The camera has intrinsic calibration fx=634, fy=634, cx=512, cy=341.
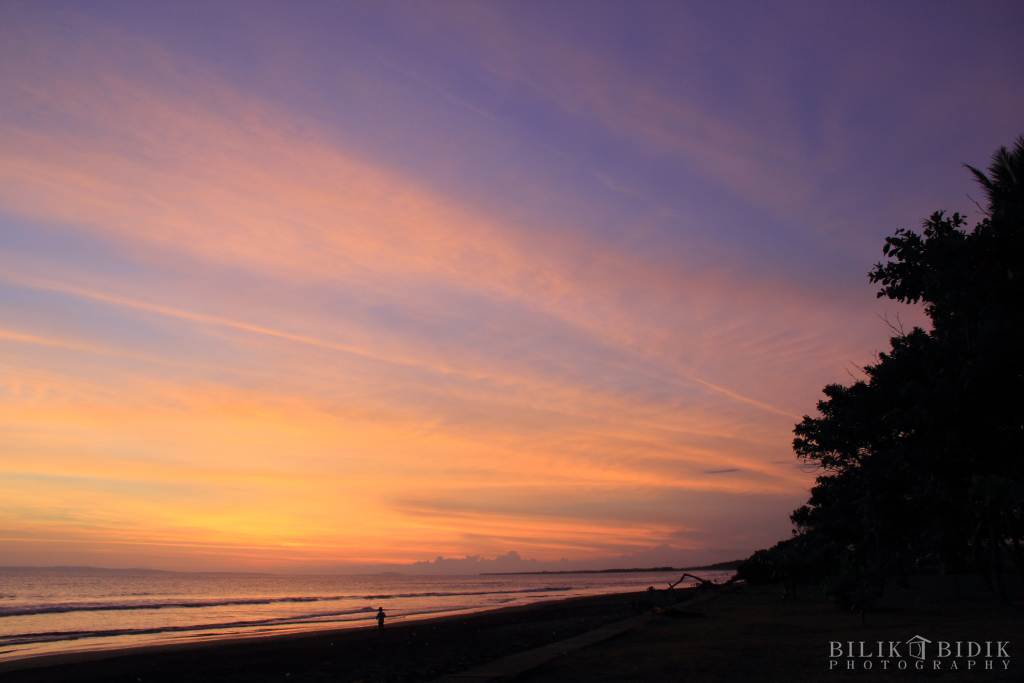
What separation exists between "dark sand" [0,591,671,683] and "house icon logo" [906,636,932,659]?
9.71m

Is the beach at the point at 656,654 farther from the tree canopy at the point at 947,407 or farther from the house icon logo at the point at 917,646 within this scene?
the tree canopy at the point at 947,407

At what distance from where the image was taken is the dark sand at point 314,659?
16531 mm

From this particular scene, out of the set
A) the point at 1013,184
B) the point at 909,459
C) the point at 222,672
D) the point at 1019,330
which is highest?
the point at 1013,184

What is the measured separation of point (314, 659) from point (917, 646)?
1668cm

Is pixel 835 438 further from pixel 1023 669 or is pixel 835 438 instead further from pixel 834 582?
pixel 1023 669

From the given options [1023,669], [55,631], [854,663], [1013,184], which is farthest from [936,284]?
[55,631]

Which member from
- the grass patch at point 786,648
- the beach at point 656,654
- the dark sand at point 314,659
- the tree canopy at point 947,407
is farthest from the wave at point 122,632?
the tree canopy at point 947,407

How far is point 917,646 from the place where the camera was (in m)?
14.3

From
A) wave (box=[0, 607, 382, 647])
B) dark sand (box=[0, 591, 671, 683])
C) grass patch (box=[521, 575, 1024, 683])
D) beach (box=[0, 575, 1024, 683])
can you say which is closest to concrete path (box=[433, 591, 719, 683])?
beach (box=[0, 575, 1024, 683])

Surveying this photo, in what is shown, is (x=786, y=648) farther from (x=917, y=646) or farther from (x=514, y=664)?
(x=514, y=664)

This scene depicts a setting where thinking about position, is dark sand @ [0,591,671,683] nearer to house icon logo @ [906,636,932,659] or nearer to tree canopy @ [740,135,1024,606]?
house icon logo @ [906,636,932,659]

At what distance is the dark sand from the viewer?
16.5 metres

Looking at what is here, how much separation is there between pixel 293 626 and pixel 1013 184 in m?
40.4

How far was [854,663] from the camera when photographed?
12.9 m
